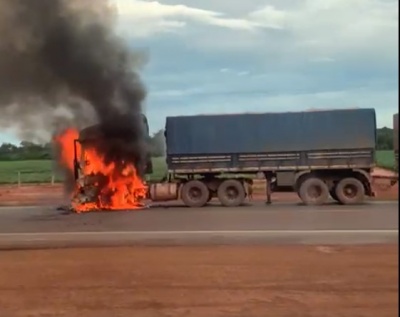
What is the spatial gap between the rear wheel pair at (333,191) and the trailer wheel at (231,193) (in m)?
A: 2.12

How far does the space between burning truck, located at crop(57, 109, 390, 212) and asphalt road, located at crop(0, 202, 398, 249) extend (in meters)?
Answer: 1.39

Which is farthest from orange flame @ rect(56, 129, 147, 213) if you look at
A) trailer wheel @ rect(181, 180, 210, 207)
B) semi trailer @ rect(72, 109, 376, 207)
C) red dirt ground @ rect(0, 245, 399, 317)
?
red dirt ground @ rect(0, 245, 399, 317)

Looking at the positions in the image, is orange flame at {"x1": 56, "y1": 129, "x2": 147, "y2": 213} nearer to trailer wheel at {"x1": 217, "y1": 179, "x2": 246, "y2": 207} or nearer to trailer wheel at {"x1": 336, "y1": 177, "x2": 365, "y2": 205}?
trailer wheel at {"x1": 217, "y1": 179, "x2": 246, "y2": 207}

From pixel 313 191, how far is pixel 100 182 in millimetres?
7906

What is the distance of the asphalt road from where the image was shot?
15164mm

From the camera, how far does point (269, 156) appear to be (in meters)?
26.8

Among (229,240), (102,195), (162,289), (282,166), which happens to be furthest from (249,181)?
(162,289)

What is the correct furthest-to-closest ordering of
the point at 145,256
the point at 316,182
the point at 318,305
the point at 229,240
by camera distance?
the point at 316,182 → the point at 229,240 → the point at 145,256 → the point at 318,305

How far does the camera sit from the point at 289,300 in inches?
344

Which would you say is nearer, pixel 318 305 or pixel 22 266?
pixel 318 305

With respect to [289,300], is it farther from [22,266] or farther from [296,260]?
[22,266]

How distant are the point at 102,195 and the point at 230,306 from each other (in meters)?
19.3

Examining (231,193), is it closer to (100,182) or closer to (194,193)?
(194,193)

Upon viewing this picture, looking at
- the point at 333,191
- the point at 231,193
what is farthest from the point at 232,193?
the point at 333,191
